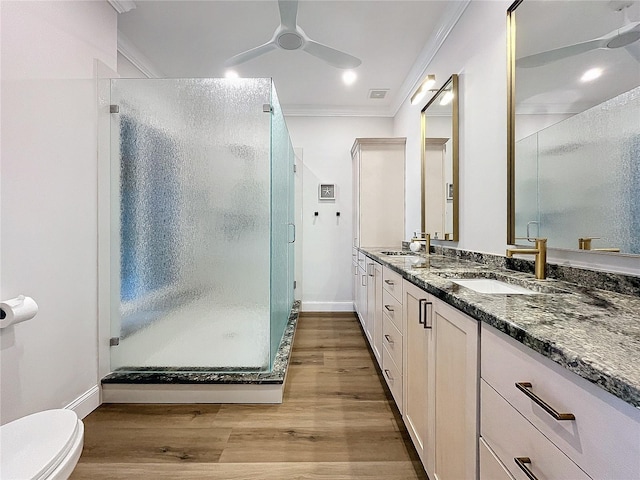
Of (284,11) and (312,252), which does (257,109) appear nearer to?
(284,11)

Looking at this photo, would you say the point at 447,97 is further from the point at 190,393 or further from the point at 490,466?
the point at 190,393

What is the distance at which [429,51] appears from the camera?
247 cm

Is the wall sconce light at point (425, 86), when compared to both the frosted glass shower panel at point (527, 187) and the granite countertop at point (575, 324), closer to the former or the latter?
the frosted glass shower panel at point (527, 187)

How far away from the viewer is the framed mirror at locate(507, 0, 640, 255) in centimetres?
94

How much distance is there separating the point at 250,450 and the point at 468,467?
1.03 m

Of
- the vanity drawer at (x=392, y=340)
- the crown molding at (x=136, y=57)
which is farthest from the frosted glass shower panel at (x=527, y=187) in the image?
the crown molding at (x=136, y=57)

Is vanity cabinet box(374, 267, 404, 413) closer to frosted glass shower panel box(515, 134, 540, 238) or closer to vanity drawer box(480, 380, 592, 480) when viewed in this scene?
frosted glass shower panel box(515, 134, 540, 238)

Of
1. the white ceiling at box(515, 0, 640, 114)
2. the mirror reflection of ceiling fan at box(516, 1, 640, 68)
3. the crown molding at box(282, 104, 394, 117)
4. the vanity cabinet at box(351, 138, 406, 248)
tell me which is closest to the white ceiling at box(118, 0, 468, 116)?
the crown molding at box(282, 104, 394, 117)

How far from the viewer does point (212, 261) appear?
1.88m

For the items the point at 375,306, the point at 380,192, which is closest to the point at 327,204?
the point at 380,192

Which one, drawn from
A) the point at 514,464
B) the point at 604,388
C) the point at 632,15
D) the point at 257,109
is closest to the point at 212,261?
the point at 257,109

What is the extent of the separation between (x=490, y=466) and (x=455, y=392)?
0.20 metres

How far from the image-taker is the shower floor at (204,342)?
1.89 meters

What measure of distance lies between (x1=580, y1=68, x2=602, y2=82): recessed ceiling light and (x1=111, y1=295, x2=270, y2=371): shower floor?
183cm
